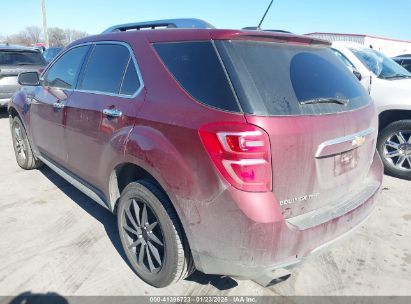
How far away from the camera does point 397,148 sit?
191 inches

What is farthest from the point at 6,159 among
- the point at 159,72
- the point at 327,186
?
the point at 327,186

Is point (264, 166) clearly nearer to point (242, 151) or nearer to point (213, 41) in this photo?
point (242, 151)

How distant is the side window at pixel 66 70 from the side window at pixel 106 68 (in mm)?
229


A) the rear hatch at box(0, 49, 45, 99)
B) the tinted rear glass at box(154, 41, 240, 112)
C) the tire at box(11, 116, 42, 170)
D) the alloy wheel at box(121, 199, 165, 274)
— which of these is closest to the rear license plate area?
the tinted rear glass at box(154, 41, 240, 112)

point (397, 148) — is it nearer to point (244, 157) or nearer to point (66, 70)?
point (244, 157)

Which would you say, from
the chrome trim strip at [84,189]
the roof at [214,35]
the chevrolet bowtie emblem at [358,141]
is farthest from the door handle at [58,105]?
the chevrolet bowtie emblem at [358,141]

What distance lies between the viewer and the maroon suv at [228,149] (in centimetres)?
187

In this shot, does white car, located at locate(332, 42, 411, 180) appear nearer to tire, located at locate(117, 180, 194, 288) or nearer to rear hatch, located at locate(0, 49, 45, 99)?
tire, located at locate(117, 180, 194, 288)

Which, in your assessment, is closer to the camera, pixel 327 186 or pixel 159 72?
pixel 327 186

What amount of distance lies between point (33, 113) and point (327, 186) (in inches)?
138

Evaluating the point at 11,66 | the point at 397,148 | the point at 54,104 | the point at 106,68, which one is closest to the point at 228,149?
the point at 106,68

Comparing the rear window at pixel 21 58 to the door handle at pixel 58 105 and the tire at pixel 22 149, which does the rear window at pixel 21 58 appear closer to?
the tire at pixel 22 149

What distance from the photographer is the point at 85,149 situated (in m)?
3.05

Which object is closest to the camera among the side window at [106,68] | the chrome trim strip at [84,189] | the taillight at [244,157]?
the taillight at [244,157]
